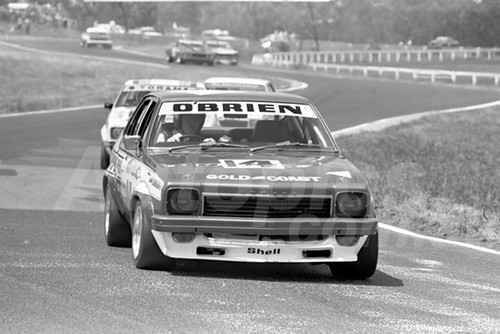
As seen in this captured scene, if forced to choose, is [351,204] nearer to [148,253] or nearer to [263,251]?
[263,251]

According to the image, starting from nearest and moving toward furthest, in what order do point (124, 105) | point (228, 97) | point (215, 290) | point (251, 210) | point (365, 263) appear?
1. point (215, 290)
2. point (251, 210)
3. point (365, 263)
4. point (228, 97)
5. point (124, 105)

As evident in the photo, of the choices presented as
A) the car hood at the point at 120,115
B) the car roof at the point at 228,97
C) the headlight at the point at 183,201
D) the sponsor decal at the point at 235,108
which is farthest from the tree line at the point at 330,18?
the headlight at the point at 183,201

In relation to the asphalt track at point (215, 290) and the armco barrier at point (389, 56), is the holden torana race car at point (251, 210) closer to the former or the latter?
the asphalt track at point (215, 290)

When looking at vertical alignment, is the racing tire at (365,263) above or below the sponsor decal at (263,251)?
below

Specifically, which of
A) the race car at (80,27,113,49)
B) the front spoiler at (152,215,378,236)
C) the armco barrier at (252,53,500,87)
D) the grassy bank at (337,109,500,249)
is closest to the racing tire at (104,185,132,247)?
the front spoiler at (152,215,378,236)

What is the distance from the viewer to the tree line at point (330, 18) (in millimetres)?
49312

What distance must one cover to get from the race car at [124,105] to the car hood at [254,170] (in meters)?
9.52

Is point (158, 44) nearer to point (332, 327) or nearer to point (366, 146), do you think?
point (366, 146)

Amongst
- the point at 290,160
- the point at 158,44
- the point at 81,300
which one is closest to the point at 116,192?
the point at 290,160

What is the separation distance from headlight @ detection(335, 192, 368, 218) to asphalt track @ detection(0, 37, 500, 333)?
1.68 ft

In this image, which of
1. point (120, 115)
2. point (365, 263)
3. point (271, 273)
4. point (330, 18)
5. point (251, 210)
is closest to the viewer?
point (251, 210)

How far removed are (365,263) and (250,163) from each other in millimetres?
1134

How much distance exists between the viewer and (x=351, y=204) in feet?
29.5

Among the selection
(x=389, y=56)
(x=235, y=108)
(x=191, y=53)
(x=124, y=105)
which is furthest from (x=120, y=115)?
(x=389, y=56)
